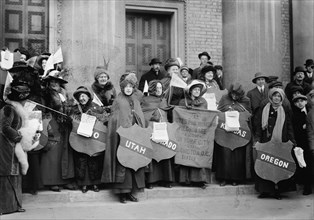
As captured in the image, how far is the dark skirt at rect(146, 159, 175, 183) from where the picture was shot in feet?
26.7

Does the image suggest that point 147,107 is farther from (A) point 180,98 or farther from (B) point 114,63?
(B) point 114,63

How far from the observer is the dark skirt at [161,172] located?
320 inches

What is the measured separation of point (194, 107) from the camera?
337 inches

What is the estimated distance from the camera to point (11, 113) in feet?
22.7

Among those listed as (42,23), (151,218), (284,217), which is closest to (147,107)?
(151,218)

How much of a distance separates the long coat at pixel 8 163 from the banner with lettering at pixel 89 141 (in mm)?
1043

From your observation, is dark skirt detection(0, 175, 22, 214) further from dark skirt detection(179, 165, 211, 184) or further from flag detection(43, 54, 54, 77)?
dark skirt detection(179, 165, 211, 184)

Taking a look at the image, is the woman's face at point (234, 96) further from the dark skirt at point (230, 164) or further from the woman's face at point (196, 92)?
the dark skirt at point (230, 164)

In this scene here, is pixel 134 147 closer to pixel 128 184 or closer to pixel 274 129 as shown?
pixel 128 184

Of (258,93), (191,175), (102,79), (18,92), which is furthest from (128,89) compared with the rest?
(258,93)

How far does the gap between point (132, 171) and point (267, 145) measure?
100.0 inches

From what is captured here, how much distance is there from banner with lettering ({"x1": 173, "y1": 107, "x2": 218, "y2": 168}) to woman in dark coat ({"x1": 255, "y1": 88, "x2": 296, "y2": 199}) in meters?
0.92

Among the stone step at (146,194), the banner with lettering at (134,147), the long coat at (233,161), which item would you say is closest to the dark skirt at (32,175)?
the stone step at (146,194)

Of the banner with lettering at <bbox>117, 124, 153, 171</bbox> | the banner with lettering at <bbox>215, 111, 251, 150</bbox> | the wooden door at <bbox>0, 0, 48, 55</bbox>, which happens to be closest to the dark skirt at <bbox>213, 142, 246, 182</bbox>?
the banner with lettering at <bbox>215, 111, 251, 150</bbox>
